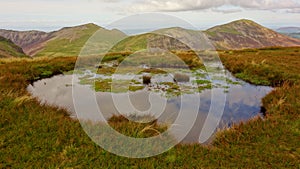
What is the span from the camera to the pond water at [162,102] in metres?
12.3

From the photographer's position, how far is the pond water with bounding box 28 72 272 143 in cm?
1231

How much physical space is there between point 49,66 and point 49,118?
16203 mm

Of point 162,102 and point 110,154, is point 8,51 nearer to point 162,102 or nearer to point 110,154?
point 162,102

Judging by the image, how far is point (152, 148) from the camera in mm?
8766

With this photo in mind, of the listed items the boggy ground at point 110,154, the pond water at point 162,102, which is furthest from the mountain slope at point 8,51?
the boggy ground at point 110,154

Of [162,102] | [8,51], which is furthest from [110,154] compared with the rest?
[8,51]

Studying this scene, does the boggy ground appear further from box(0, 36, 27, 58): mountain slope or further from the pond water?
box(0, 36, 27, 58): mountain slope

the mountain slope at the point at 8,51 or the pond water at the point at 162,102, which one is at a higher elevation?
the mountain slope at the point at 8,51

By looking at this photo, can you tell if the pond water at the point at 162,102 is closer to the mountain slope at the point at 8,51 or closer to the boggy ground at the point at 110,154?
the boggy ground at the point at 110,154

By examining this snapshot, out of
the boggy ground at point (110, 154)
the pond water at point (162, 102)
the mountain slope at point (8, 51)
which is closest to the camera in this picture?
the boggy ground at point (110, 154)

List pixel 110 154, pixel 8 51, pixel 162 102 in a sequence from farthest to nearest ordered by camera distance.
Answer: pixel 8 51 < pixel 162 102 < pixel 110 154

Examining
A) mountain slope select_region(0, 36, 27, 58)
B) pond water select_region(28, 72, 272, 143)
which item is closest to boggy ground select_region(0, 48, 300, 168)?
pond water select_region(28, 72, 272, 143)

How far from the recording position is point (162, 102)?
1480 centimetres

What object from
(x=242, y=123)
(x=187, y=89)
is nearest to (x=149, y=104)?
(x=187, y=89)
